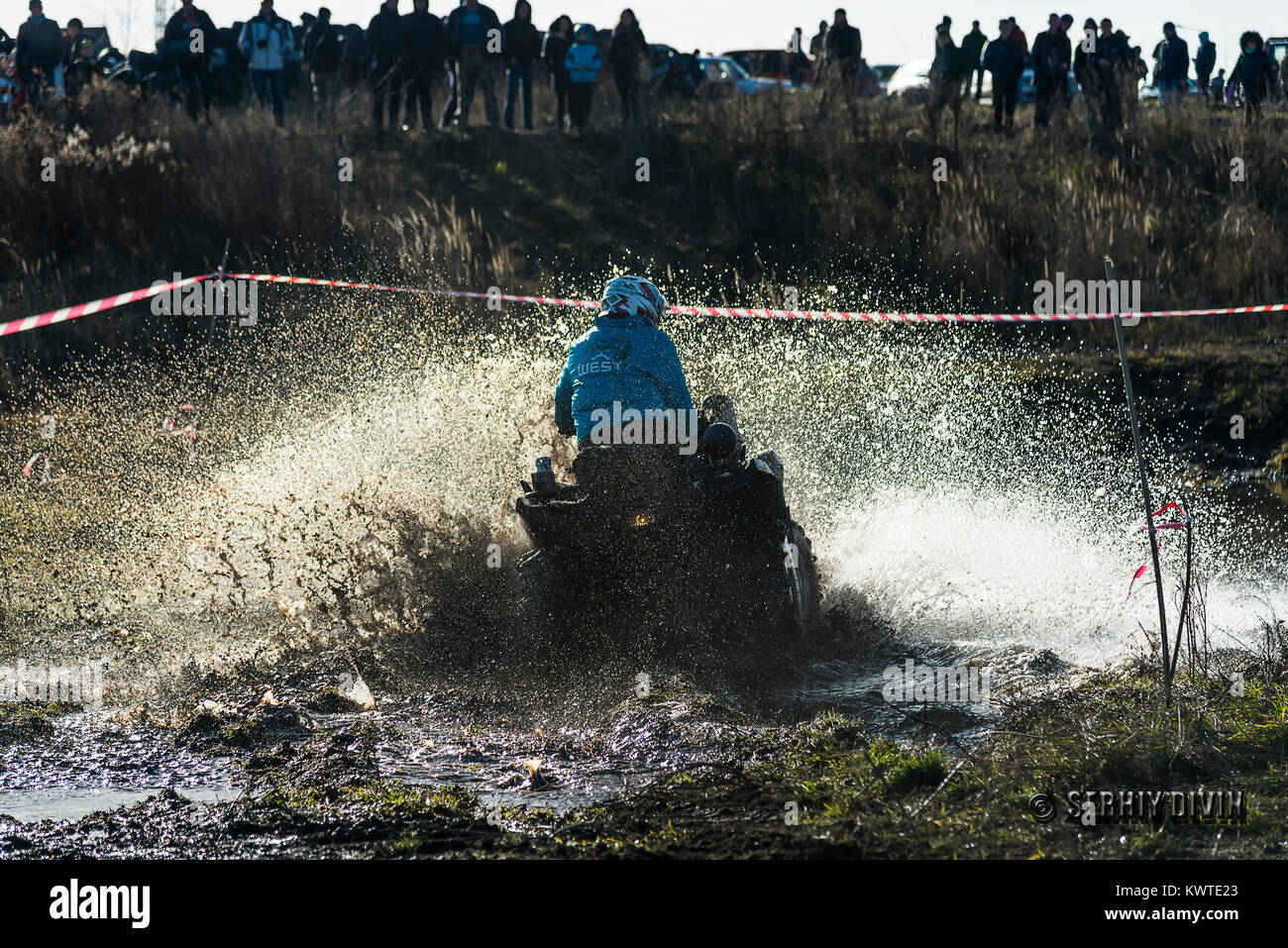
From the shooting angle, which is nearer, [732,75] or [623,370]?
[623,370]

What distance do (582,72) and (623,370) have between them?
1477cm

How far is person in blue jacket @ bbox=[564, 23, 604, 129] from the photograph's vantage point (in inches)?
860

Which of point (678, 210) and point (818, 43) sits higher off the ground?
point (818, 43)

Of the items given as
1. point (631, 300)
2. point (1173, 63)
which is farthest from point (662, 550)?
point (1173, 63)

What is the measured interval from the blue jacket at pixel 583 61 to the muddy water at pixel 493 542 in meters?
7.63

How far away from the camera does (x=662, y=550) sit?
8.01 m

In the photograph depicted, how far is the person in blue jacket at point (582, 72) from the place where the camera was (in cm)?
2184

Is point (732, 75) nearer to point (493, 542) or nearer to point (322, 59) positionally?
point (322, 59)

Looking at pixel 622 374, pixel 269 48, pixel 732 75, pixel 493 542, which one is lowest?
pixel 493 542

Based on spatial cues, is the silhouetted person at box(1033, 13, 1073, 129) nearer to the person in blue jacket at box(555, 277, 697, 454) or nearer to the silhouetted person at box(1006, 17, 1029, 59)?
the silhouetted person at box(1006, 17, 1029, 59)

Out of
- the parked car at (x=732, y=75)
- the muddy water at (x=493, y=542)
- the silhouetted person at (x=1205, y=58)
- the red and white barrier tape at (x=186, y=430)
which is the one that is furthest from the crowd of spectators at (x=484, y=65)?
the red and white barrier tape at (x=186, y=430)

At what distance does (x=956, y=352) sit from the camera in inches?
610

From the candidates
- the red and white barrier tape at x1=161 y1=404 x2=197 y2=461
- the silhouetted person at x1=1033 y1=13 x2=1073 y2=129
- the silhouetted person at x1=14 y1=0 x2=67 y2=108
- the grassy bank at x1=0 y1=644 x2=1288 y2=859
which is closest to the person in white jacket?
the silhouetted person at x1=14 y1=0 x2=67 y2=108

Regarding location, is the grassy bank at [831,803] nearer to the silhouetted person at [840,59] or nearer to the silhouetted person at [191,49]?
the silhouetted person at [840,59]
